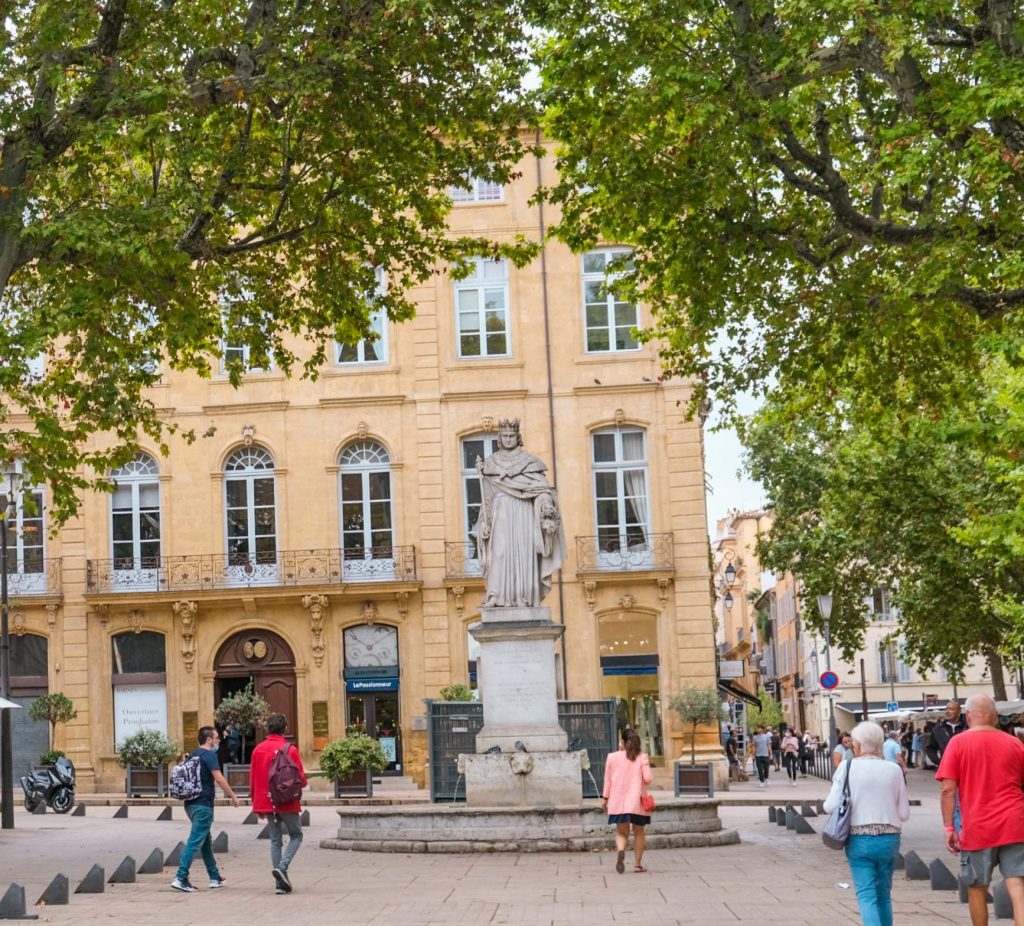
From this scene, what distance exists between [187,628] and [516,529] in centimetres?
2159

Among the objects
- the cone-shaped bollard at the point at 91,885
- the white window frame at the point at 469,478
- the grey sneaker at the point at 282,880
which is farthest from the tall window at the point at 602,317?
the cone-shaped bollard at the point at 91,885

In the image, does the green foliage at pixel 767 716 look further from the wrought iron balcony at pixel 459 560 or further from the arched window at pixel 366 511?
the arched window at pixel 366 511

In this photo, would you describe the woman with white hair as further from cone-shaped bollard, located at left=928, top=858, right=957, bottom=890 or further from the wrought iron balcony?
the wrought iron balcony

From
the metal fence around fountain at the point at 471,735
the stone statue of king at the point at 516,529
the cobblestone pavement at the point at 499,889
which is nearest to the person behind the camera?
A: the cobblestone pavement at the point at 499,889

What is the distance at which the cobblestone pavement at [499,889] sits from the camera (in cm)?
1320

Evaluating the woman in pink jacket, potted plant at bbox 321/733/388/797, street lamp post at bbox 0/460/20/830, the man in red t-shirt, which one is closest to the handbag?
the man in red t-shirt

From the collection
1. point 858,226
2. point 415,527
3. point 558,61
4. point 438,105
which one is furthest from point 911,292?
point 415,527

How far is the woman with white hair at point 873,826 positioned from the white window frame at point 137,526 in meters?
32.5

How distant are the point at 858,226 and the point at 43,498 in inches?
1075

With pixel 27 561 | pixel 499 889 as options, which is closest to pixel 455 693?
pixel 27 561

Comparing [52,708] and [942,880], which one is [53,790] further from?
[942,880]

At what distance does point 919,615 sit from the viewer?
41.2m

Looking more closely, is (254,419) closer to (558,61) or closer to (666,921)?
(558,61)

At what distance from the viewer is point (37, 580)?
135ft
